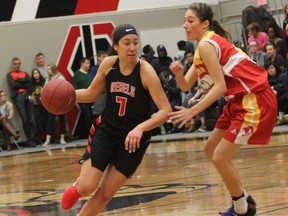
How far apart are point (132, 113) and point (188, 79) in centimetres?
78

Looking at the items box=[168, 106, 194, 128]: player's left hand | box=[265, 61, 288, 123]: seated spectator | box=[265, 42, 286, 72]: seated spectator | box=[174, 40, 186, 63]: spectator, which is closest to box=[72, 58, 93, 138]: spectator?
box=[174, 40, 186, 63]: spectator

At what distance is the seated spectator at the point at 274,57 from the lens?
49.8 ft

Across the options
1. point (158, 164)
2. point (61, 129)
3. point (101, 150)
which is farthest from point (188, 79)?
point (61, 129)

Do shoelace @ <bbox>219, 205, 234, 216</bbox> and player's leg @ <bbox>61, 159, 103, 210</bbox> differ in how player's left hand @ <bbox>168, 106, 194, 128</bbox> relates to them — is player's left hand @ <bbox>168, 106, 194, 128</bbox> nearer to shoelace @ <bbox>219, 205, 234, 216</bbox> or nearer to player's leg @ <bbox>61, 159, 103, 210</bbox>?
player's leg @ <bbox>61, 159, 103, 210</bbox>

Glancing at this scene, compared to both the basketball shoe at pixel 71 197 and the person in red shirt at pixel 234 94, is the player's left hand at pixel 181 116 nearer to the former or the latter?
the person in red shirt at pixel 234 94

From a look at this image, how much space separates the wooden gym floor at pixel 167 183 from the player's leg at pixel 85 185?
1188 mm

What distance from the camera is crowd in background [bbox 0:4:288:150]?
16.2 metres

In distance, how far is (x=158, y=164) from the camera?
11.3 metres

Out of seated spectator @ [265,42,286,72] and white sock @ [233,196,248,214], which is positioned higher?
seated spectator @ [265,42,286,72]

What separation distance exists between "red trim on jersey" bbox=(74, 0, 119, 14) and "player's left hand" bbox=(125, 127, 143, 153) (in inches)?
507

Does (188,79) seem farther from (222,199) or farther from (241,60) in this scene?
(222,199)

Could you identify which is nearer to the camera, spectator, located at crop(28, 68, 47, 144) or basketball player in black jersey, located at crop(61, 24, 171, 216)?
basketball player in black jersey, located at crop(61, 24, 171, 216)

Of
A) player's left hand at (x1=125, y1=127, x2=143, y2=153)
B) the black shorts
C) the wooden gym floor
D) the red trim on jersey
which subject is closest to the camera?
player's left hand at (x1=125, y1=127, x2=143, y2=153)

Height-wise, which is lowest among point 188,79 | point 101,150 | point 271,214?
point 271,214
